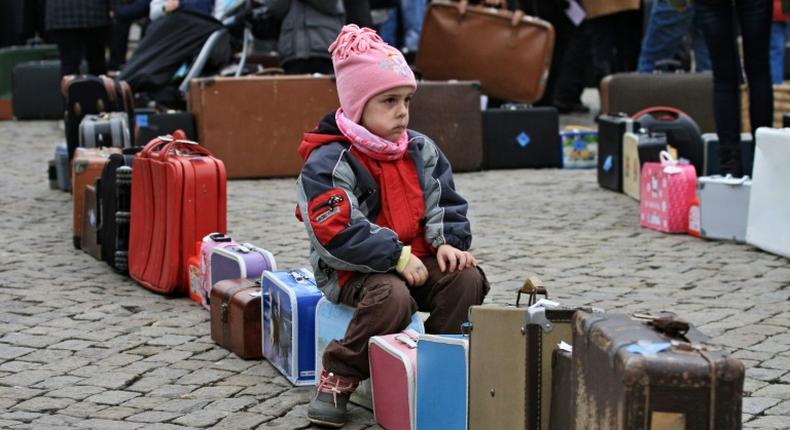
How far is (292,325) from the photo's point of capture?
15.5 ft

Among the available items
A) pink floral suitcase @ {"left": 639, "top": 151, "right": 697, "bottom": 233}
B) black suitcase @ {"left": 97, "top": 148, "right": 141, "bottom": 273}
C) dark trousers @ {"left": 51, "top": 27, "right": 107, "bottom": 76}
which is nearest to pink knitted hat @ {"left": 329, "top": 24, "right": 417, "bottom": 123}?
black suitcase @ {"left": 97, "top": 148, "right": 141, "bottom": 273}

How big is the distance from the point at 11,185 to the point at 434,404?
20.2 feet

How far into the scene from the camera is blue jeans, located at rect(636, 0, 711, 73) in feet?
36.6

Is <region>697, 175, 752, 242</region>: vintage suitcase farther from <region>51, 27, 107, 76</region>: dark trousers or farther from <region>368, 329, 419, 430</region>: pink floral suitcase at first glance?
<region>51, 27, 107, 76</region>: dark trousers

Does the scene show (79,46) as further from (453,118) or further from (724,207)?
(724,207)

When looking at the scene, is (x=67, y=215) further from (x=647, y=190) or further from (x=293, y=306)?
(x=293, y=306)

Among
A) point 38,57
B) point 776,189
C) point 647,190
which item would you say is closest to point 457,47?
point 647,190

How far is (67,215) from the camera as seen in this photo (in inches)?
332

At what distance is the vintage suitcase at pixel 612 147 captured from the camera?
882cm

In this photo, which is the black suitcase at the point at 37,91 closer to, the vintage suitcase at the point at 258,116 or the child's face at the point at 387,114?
the vintage suitcase at the point at 258,116

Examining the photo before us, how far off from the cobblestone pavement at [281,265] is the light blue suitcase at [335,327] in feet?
0.24

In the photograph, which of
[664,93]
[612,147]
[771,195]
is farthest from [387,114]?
[664,93]

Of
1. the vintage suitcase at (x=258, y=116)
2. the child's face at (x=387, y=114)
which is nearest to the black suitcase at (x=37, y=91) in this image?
the vintage suitcase at (x=258, y=116)

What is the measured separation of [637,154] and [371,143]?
419 centimetres
